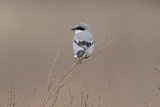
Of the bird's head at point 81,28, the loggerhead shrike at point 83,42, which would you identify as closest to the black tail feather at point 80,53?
the loggerhead shrike at point 83,42

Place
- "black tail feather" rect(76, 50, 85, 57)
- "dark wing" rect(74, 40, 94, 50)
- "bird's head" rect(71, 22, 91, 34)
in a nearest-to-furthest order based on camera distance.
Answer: "black tail feather" rect(76, 50, 85, 57) < "dark wing" rect(74, 40, 94, 50) < "bird's head" rect(71, 22, 91, 34)

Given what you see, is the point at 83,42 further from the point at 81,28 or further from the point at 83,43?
the point at 81,28

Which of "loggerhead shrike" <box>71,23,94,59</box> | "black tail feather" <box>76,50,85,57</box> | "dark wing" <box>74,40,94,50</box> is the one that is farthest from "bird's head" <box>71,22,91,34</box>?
"black tail feather" <box>76,50,85,57</box>

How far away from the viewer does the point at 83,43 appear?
206 centimetres

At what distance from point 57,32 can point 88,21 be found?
38 centimetres

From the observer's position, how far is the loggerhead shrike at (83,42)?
1.98 m

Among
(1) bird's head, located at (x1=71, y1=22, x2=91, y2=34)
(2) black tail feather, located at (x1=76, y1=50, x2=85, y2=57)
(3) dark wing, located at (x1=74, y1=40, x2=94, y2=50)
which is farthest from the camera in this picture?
(1) bird's head, located at (x1=71, y1=22, x2=91, y2=34)

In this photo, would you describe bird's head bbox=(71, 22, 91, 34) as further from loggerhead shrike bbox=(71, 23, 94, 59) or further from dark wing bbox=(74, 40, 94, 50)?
dark wing bbox=(74, 40, 94, 50)

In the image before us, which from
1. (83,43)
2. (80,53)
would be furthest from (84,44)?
(80,53)

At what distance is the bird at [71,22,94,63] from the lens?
1.97 metres

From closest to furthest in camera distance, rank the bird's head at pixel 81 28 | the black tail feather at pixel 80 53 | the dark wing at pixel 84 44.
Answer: the black tail feather at pixel 80 53, the dark wing at pixel 84 44, the bird's head at pixel 81 28

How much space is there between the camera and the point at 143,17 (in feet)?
14.0

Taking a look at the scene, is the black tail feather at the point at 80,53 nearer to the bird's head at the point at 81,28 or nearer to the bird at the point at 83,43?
the bird at the point at 83,43

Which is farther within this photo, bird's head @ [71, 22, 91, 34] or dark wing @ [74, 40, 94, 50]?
bird's head @ [71, 22, 91, 34]
